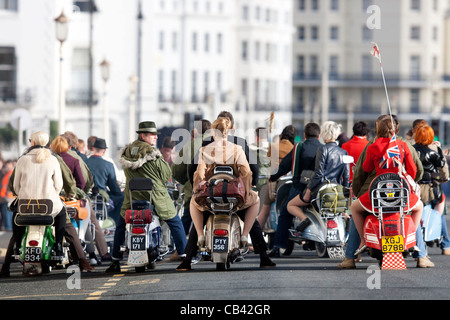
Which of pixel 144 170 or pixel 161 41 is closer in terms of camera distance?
pixel 144 170

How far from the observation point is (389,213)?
45.5ft

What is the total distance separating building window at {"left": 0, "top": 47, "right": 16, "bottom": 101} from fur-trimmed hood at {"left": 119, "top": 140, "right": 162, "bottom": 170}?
44909 mm

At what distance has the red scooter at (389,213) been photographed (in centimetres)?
1377

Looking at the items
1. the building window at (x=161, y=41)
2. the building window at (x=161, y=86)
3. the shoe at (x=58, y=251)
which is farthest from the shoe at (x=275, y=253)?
the building window at (x=161, y=41)

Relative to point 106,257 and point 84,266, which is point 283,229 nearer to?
point 106,257

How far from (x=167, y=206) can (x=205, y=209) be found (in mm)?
1038

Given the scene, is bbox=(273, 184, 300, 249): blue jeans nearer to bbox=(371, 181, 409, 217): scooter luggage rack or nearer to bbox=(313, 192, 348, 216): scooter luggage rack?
bbox=(313, 192, 348, 216): scooter luggage rack

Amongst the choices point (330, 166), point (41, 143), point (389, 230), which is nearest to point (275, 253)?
point (330, 166)

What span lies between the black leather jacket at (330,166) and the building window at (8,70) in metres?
44.0

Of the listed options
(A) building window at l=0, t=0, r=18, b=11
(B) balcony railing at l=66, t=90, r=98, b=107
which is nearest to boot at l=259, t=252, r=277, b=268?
(A) building window at l=0, t=0, r=18, b=11

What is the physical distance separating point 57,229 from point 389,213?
4.00 metres

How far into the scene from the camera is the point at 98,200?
17.7 meters
